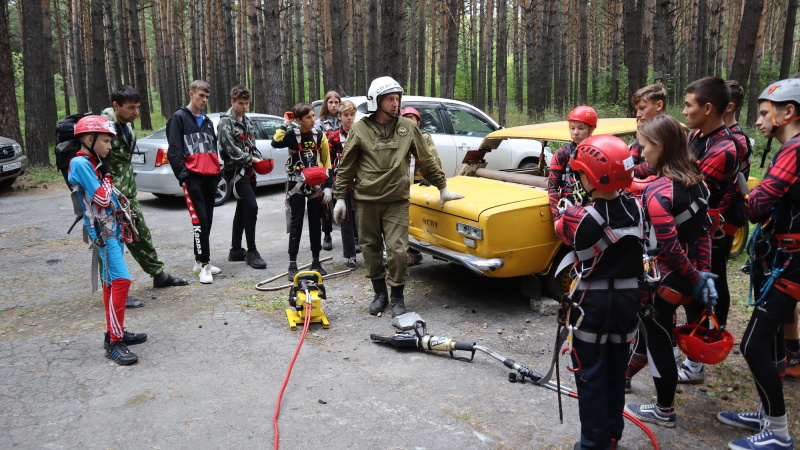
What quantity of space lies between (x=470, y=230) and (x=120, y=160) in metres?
3.55

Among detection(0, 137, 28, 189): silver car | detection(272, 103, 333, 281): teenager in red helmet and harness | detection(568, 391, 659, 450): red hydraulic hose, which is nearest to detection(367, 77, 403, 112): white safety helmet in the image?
detection(272, 103, 333, 281): teenager in red helmet and harness

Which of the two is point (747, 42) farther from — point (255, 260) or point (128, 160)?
point (128, 160)

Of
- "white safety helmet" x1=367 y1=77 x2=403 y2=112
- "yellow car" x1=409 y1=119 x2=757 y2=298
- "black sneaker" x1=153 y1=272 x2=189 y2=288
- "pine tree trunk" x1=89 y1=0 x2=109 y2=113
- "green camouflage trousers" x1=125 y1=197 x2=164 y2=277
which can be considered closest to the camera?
"yellow car" x1=409 y1=119 x2=757 y2=298

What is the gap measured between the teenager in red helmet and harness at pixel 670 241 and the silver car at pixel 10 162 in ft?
43.1

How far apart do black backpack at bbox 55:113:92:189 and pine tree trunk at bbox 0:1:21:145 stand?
452 inches

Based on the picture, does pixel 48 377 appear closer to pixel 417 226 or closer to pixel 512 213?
pixel 417 226

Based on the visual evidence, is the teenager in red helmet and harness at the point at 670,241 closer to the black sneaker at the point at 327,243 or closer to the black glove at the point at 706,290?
the black glove at the point at 706,290

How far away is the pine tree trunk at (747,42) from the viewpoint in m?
9.59

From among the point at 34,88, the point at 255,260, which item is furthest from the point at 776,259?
the point at 34,88

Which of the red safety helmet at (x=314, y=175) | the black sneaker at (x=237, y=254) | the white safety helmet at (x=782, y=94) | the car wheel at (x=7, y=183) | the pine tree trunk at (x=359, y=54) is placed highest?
the pine tree trunk at (x=359, y=54)

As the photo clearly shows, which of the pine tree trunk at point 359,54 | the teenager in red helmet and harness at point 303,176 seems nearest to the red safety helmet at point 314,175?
the teenager in red helmet and harness at point 303,176

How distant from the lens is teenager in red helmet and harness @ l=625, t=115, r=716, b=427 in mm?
3244

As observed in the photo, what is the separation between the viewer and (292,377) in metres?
4.23

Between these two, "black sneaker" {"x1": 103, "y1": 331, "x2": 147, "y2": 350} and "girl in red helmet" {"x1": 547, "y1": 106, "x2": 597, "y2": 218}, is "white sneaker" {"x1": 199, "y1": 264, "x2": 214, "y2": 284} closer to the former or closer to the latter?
"black sneaker" {"x1": 103, "y1": 331, "x2": 147, "y2": 350}
